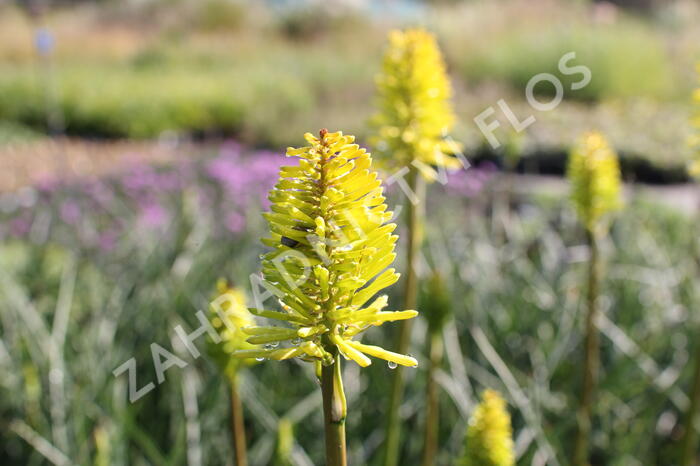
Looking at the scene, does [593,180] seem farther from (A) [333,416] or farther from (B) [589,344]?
(A) [333,416]

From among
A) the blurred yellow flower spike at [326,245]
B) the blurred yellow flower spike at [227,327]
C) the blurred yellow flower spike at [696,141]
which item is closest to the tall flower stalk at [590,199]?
the blurred yellow flower spike at [696,141]

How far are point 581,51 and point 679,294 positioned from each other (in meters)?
11.6

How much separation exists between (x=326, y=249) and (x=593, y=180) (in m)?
1.33

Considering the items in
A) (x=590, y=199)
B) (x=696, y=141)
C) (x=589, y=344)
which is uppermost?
(x=696, y=141)

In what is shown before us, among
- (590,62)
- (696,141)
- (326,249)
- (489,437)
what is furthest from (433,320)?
(590,62)

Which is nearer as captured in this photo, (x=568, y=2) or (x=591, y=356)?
(x=591, y=356)

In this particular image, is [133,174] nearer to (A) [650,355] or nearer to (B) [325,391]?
(A) [650,355]

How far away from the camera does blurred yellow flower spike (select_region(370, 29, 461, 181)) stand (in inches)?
66.5

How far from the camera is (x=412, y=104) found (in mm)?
1725

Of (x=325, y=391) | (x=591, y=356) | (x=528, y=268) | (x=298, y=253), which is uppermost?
(x=298, y=253)

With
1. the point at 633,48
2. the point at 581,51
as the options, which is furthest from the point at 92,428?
the point at 633,48

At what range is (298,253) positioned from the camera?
769 mm

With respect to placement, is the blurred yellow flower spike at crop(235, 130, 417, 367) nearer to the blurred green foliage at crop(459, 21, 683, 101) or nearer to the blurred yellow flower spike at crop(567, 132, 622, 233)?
the blurred yellow flower spike at crop(567, 132, 622, 233)

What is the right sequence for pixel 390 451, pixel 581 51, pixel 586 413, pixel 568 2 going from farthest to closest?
pixel 568 2 → pixel 581 51 → pixel 586 413 → pixel 390 451
